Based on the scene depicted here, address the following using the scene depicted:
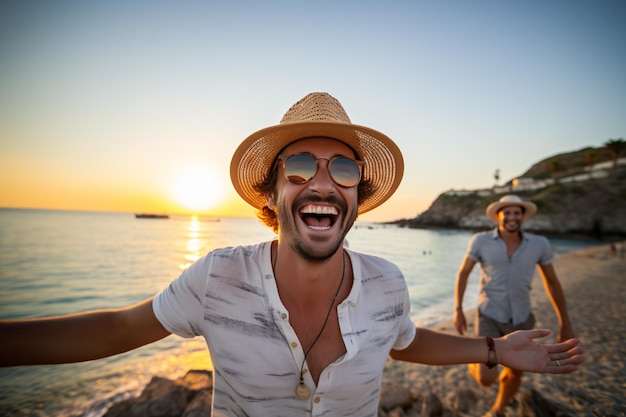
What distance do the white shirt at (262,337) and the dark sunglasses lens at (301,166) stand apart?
1.91ft

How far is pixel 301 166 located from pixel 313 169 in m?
0.09

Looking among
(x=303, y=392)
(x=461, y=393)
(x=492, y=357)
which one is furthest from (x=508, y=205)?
(x=303, y=392)

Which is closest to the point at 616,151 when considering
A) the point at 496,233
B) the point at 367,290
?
the point at 496,233

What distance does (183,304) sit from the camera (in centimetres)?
172

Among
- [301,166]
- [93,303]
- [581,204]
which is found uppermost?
[581,204]

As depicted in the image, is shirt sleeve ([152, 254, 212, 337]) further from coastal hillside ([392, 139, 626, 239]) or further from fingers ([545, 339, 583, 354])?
coastal hillside ([392, 139, 626, 239])

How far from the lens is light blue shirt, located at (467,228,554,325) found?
4.40 m

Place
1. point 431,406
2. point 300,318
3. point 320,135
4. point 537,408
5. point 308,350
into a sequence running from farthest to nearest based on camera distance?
point 431,406
point 537,408
point 320,135
point 300,318
point 308,350

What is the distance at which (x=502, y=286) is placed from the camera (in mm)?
4484

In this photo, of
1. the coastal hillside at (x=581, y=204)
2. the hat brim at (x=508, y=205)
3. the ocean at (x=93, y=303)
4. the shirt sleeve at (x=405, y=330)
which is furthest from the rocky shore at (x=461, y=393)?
the coastal hillside at (x=581, y=204)

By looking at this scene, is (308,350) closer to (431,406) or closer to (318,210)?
(318,210)

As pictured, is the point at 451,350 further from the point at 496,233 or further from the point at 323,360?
the point at 496,233

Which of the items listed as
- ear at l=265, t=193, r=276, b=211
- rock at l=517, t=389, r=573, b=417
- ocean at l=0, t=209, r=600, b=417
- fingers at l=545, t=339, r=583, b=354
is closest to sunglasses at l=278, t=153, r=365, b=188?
ear at l=265, t=193, r=276, b=211

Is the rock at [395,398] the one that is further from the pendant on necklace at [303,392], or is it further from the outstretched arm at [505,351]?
the pendant on necklace at [303,392]
